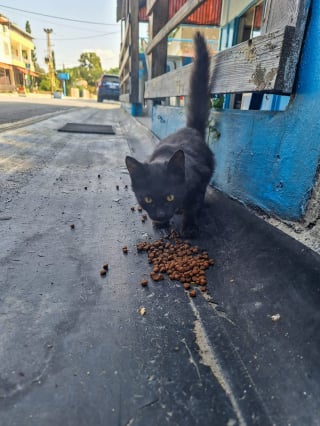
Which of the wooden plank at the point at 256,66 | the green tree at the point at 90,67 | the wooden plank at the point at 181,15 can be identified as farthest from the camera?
the green tree at the point at 90,67

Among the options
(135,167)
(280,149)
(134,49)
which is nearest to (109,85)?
(134,49)

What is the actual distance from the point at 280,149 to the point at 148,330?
129 cm

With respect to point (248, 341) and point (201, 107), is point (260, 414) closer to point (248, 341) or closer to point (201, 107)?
point (248, 341)

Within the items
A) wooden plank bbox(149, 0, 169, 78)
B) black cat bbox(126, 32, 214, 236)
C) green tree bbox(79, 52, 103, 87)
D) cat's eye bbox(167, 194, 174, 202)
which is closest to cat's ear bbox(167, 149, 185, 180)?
black cat bbox(126, 32, 214, 236)

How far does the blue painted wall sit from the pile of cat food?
0.57m

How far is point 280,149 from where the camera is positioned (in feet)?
5.66

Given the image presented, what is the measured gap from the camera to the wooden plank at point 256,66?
5.08ft

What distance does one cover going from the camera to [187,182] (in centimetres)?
198

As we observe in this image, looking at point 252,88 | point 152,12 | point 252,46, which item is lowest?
point 252,88

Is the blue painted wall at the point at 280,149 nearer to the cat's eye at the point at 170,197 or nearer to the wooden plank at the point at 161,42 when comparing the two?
the cat's eye at the point at 170,197

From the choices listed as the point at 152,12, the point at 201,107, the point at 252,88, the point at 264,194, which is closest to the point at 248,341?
the point at 264,194

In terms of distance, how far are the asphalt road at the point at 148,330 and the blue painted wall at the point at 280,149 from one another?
251 millimetres

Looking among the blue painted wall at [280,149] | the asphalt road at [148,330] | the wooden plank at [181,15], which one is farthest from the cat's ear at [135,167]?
the wooden plank at [181,15]

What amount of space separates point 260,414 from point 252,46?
1.91 metres
